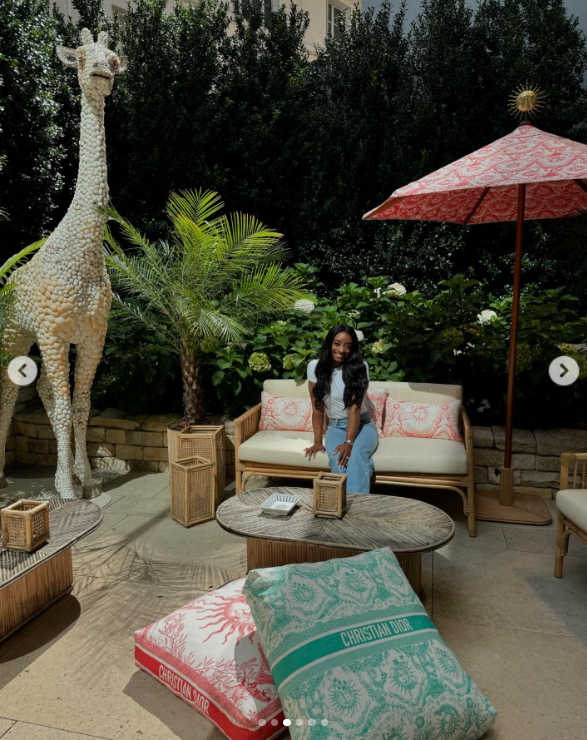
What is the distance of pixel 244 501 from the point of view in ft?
10.7

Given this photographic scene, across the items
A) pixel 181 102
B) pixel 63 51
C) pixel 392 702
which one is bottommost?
pixel 392 702

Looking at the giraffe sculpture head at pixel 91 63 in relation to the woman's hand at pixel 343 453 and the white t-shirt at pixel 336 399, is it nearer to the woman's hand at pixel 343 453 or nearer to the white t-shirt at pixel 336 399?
the white t-shirt at pixel 336 399

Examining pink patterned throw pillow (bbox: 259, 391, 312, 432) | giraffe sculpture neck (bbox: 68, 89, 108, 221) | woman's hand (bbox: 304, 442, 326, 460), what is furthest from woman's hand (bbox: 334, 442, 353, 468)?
giraffe sculpture neck (bbox: 68, 89, 108, 221)

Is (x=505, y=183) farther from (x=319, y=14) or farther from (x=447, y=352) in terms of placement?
(x=319, y=14)

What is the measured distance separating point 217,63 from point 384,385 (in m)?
6.69

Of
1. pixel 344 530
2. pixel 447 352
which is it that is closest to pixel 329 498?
pixel 344 530

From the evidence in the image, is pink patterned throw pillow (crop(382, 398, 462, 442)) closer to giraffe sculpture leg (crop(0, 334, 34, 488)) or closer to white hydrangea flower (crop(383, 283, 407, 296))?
white hydrangea flower (crop(383, 283, 407, 296))

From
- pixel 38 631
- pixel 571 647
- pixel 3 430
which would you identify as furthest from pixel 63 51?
pixel 571 647

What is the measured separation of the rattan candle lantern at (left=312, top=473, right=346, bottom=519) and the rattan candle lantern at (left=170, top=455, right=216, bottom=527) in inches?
53.8

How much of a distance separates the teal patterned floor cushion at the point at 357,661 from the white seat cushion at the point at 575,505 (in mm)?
1230

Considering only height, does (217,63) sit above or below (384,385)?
above

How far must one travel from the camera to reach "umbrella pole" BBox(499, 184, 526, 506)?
4.10 m

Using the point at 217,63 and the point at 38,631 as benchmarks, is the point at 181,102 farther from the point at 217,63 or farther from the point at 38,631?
the point at 38,631

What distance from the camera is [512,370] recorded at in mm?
4191
